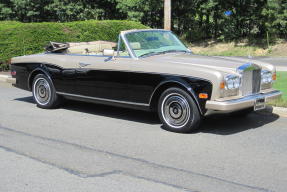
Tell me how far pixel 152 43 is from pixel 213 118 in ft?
5.70

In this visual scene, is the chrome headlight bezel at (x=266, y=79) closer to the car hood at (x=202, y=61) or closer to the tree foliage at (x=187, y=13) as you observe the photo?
the car hood at (x=202, y=61)

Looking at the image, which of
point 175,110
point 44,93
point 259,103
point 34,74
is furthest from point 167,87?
point 34,74

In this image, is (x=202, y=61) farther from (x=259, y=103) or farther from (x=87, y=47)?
(x=87, y=47)

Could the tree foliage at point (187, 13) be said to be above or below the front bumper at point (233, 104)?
above

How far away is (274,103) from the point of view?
28.2 feet

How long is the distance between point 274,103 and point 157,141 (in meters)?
3.01

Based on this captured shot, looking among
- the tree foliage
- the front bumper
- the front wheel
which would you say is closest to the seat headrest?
the front wheel

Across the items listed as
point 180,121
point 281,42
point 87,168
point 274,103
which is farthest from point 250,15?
point 87,168

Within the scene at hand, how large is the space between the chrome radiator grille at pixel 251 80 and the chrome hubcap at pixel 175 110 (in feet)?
3.05

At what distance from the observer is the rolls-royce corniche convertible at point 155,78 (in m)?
6.84

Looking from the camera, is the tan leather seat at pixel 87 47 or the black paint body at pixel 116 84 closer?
the black paint body at pixel 116 84

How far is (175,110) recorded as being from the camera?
23.6 feet

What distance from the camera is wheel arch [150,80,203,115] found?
6.87 meters

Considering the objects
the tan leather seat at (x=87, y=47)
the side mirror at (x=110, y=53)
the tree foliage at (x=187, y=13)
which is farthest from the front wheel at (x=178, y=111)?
the tree foliage at (x=187, y=13)
